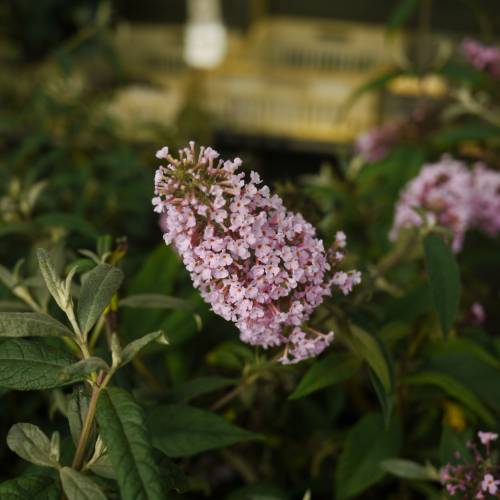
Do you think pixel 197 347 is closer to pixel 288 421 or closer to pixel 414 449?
pixel 288 421

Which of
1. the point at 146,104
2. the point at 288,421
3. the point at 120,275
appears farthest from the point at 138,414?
the point at 146,104

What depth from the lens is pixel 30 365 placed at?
15.4 inches

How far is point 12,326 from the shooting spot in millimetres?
389

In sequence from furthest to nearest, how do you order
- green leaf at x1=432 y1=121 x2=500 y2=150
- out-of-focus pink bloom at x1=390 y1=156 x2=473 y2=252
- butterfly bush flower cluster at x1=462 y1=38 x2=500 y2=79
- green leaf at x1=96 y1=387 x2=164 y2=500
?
butterfly bush flower cluster at x1=462 y1=38 x2=500 y2=79 < green leaf at x1=432 y1=121 x2=500 y2=150 < out-of-focus pink bloom at x1=390 y1=156 x2=473 y2=252 < green leaf at x1=96 y1=387 x2=164 y2=500

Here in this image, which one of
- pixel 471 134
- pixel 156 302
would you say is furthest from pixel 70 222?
pixel 471 134

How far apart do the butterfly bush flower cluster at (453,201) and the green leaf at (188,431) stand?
11.2 inches

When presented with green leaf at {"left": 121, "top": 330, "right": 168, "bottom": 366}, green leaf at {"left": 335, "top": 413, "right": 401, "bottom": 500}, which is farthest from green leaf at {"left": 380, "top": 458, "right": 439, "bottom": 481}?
green leaf at {"left": 121, "top": 330, "right": 168, "bottom": 366}

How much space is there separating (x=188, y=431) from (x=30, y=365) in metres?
0.14

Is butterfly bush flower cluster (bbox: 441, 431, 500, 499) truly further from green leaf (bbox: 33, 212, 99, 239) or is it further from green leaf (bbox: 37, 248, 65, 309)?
green leaf (bbox: 33, 212, 99, 239)

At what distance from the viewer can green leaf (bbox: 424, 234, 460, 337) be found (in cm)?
52

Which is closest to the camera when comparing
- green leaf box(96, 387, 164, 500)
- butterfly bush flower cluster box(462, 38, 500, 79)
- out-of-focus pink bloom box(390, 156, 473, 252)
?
green leaf box(96, 387, 164, 500)

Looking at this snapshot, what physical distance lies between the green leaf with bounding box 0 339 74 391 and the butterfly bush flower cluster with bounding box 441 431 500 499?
0.28 metres

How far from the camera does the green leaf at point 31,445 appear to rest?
1.28ft

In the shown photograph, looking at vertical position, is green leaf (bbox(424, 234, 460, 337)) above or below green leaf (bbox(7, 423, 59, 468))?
above
